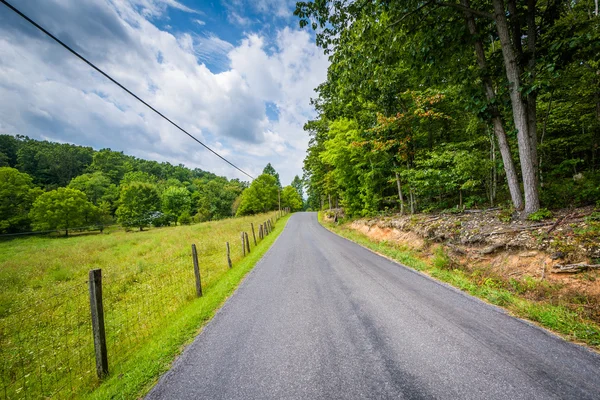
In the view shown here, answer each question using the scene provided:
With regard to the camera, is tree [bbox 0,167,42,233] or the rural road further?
A: tree [bbox 0,167,42,233]

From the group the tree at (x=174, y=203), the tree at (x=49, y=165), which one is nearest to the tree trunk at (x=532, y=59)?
the tree at (x=174, y=203)

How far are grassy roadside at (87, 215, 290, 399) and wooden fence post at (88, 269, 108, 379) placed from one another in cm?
18

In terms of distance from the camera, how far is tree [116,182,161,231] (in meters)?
36.5

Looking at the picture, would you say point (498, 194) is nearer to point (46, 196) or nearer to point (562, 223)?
point (562, 223)

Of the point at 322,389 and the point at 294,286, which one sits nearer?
the point at 322,389

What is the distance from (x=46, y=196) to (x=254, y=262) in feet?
136

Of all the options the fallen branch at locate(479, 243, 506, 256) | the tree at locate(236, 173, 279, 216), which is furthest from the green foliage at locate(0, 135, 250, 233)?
the fallen branch at locate(479, 243, 506, 256)

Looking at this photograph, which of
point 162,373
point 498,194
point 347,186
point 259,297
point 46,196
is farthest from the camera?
point 46,196

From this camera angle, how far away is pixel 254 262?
7.97 m

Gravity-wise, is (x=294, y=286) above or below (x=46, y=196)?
below

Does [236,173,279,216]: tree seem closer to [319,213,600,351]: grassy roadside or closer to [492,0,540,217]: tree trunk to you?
[319,213,600,351]: grassy roadside

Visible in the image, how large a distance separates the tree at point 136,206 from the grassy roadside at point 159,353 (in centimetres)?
4001

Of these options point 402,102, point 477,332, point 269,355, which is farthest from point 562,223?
point 402,102

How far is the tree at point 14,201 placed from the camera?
2651cm
